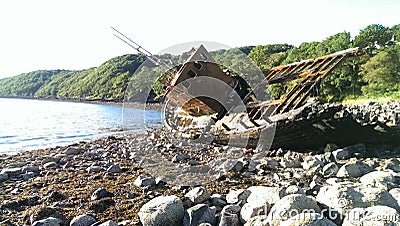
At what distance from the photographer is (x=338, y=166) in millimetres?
7648

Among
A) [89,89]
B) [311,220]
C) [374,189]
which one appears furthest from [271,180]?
[89,89]

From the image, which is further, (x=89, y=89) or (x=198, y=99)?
(x=89, y=89)

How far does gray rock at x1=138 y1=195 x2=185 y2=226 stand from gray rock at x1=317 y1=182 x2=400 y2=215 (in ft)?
6.64

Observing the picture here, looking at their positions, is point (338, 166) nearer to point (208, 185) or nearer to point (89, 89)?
point (208, 185)

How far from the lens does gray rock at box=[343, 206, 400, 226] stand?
137 inches

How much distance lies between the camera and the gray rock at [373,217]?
11.4 feet

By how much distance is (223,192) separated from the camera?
6.68m

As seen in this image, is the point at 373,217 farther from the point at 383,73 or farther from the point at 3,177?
the point at 383,73

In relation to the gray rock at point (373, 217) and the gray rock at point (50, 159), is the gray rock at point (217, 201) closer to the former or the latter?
the gray rock at point (373, 217)

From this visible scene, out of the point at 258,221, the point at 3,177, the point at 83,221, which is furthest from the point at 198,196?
the point at 3,177

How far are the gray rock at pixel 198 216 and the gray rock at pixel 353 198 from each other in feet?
5.04

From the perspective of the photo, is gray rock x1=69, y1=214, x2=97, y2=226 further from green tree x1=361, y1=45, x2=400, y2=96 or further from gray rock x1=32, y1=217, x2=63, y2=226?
green tree x1=361, y1=45, x2=400, y2=96

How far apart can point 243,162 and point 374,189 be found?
14.7ft

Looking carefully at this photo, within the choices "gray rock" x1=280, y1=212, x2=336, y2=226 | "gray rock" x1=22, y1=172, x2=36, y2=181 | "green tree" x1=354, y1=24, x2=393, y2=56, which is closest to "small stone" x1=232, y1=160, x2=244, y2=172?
"gray rock" x1=280, y1=212, x2=336, y2=226
